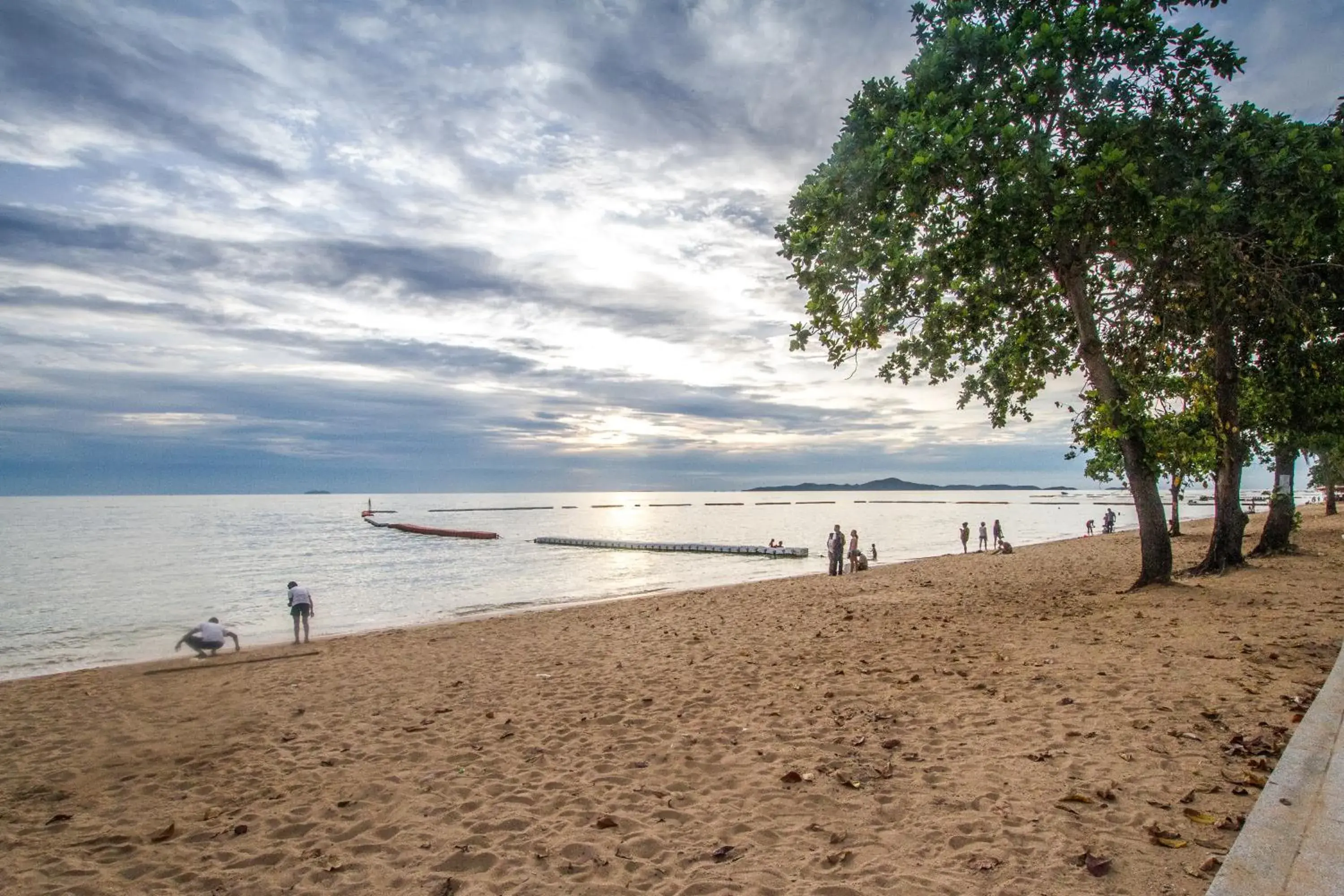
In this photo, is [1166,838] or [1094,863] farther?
[1166,838]

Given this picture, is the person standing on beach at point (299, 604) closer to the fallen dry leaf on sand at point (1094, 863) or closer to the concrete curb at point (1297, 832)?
the fallen dry leaf on sand at point (1094, 863)

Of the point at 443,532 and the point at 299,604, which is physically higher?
the point at 299,604

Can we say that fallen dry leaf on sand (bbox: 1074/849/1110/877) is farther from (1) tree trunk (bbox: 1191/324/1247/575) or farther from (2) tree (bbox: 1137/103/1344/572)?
(1) tree trunk (bbox: 1191/324/1247/575)

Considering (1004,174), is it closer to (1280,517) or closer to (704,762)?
(704,762)

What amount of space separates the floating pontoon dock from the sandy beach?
33769mm

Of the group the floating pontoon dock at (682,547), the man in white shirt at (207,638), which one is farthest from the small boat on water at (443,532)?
the man in white shirt at (207,638)

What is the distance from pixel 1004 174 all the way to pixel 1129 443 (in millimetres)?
6583

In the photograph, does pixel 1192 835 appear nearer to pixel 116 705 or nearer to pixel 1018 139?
pixel 1018 139

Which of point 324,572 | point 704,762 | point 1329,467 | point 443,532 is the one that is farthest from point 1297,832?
point 443,532

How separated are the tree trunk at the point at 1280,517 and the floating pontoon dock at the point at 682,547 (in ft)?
90.7

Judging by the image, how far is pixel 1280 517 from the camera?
19.7 metres

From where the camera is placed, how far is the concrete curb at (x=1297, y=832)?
3283 millimetres

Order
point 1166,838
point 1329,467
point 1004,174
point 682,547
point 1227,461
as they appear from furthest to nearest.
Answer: point 682,547 → point 1329,467 → point 1227,461 → point 1004,174 → point 1166,838

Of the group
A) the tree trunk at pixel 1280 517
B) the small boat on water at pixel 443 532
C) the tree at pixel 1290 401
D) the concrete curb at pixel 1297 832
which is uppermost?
the tree at pixel 1290 401
